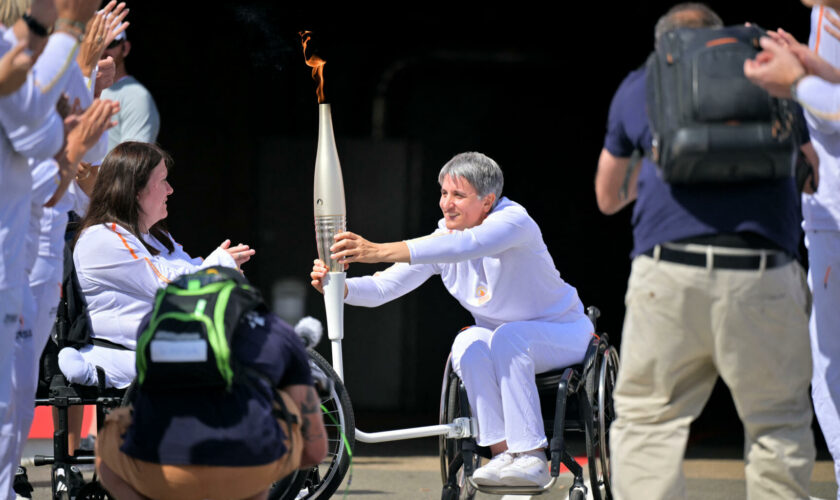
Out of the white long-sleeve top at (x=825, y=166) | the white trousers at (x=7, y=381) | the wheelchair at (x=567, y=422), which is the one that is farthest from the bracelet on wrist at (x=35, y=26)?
the white long-sleeve top at (x=825, y=166)

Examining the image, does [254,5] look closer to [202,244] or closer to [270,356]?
[202,244]

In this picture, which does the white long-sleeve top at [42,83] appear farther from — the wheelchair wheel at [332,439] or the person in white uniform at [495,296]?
the wheelchair wheel at [332,439]

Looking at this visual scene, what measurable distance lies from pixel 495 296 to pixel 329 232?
2.38ft

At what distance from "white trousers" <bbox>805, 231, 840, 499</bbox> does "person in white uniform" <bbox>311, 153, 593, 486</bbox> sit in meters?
0.99

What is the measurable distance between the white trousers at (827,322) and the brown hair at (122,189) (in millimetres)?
2452

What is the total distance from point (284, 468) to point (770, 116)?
1.57 metres

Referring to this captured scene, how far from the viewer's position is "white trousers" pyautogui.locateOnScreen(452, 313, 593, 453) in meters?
4.56

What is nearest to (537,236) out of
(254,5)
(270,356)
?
(270,356)

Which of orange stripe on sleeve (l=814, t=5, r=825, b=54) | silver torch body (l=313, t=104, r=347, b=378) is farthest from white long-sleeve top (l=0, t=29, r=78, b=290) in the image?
orange stripe on sleeve (l=814, t=5, r=825, b=54)

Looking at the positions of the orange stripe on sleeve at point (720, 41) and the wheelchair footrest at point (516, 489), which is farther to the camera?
the wheelchair footrest at point (516, 489)

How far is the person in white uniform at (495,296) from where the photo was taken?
14.9 ft

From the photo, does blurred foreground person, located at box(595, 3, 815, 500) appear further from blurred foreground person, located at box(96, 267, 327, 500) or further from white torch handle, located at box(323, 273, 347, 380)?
white torch handle, located at box(323, 273, 347, 380)

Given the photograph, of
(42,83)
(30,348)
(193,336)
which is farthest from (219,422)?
(42,83)

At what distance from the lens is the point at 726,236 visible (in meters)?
3.22
